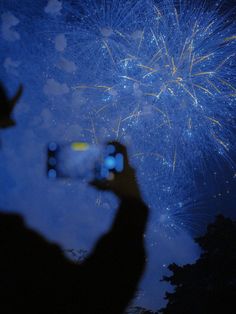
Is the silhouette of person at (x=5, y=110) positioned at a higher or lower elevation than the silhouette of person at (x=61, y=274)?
higher

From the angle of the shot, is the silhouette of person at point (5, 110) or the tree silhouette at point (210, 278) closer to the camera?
the silhouette of person at point (5, 110)

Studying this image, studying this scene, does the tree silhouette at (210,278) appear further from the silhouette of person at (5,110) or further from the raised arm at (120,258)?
the silhouette of person at (5,110)

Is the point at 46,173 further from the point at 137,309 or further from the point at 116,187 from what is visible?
the point at 137,309

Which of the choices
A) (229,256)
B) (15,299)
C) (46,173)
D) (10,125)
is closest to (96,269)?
(15,299)

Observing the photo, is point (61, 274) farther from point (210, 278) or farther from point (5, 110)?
point (210, 278)

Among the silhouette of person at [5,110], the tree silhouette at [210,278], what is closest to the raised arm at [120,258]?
the silhouette of person at [5,110]

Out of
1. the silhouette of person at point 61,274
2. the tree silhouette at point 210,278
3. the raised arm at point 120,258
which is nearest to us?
the silhouette of person at point 61,274
